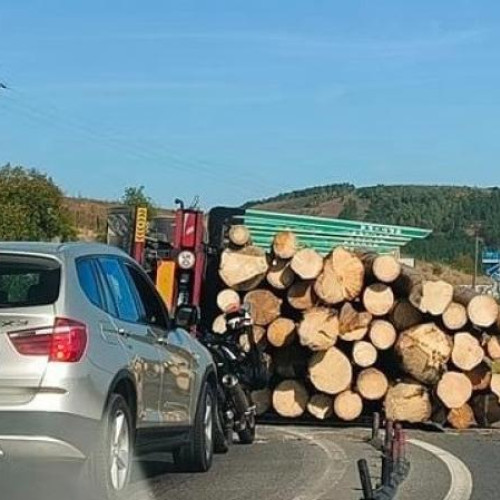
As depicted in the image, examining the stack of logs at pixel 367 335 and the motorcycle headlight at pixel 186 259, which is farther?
the motorcycle headlight at pixel 186 259

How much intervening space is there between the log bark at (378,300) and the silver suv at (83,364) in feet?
23.6

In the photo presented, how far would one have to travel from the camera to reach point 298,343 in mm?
18484

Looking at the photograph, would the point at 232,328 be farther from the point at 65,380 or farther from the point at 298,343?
the point at 65,380

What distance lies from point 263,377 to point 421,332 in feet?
9.78

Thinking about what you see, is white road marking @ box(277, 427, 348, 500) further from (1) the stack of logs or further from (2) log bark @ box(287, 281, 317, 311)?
(2) log bark @ box(287, 281, 317, 311)

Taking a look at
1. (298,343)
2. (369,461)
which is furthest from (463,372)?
(369,461)

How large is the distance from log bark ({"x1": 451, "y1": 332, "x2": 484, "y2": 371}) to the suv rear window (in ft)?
31.7

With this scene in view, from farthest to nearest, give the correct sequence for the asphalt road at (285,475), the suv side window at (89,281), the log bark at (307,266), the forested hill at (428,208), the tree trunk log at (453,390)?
the forested hill at (428,208)
the log bark at (307,266)
the tree trunk log at (453,390)
the suv side window at (89,281)
the asphalt road at (285,475)

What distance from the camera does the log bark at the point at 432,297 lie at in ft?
58.2

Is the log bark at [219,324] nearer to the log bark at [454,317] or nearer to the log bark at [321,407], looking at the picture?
the log bark at [321,407]

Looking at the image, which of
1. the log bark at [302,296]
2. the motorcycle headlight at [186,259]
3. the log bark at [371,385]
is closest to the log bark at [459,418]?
the log bark at [371,385]

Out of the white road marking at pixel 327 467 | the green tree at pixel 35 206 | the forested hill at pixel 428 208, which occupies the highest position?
the forested hill at pixel 428 208

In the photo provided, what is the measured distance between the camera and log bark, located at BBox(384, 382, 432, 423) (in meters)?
17.8

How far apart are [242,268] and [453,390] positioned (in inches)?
130
